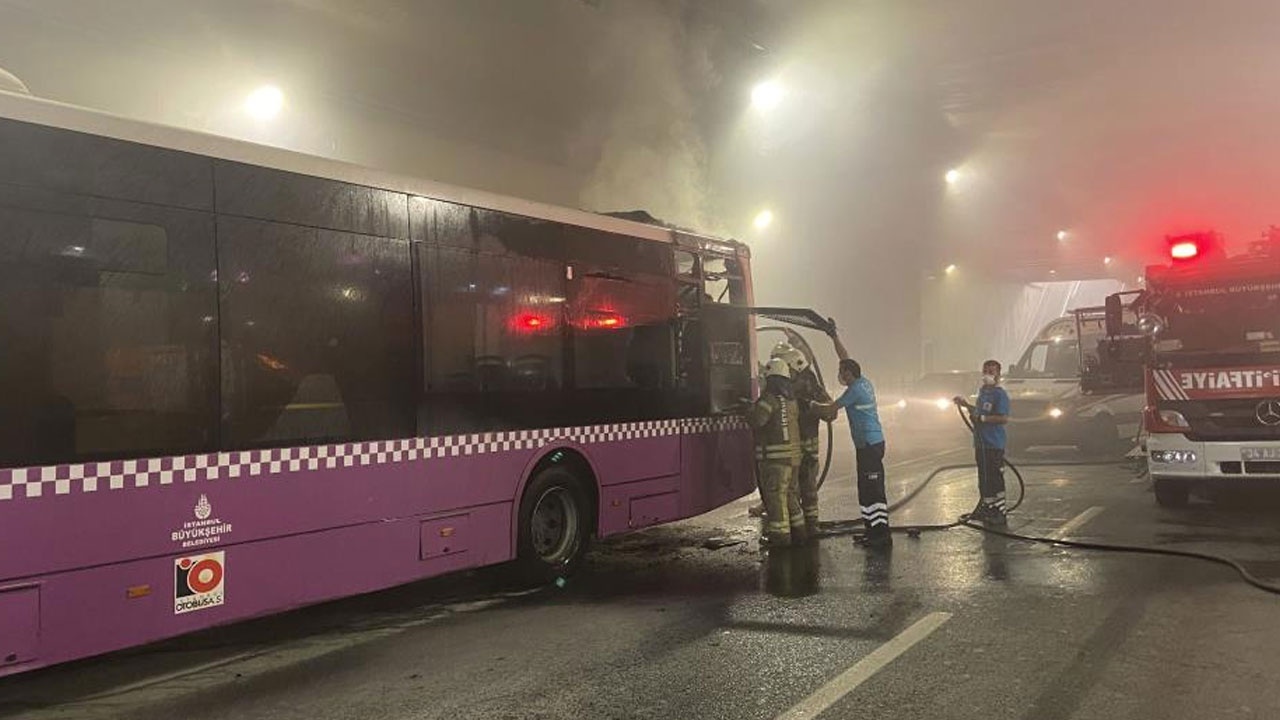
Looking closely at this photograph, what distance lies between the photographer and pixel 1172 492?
894cm

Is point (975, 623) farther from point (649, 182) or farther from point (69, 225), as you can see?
point (649, 182)

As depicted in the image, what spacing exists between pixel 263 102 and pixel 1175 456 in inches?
398

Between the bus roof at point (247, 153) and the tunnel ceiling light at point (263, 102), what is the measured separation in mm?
5313

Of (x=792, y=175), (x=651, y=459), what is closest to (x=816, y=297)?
(x=792, y=175)

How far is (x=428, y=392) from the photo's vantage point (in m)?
5.40

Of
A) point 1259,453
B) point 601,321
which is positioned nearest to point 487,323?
point 601,321

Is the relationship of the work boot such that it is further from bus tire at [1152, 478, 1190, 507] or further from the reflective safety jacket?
the reflective safety jacket

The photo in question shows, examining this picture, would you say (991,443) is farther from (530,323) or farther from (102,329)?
(102,329)

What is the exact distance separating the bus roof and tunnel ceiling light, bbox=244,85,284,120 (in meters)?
5.31

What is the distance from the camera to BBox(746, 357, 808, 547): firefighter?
7.23m

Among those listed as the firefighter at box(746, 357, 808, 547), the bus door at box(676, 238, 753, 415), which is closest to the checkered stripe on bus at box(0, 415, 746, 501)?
the bus door at box(676, 238, 753, 415)

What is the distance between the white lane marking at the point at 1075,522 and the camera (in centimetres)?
771

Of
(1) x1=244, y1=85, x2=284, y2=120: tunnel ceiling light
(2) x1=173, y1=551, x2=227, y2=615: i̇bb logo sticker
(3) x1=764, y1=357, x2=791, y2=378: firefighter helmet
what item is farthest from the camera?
(1) x1=244, y1=85, x2=284, y2=120: tunnel ceiling light

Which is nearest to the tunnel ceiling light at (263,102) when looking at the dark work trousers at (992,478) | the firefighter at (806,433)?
the firefighter at (806,433)
